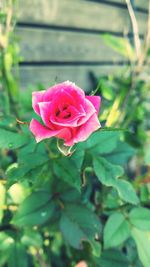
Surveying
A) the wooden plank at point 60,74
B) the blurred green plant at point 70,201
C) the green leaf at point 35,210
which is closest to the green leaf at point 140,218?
the blurred green plant at point 70,201

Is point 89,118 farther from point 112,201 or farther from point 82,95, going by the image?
point 112,201

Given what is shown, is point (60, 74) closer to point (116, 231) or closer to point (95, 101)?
point (116, 231)

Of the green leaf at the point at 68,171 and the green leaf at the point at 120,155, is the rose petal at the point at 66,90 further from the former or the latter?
the green leaf at the point at 120,155

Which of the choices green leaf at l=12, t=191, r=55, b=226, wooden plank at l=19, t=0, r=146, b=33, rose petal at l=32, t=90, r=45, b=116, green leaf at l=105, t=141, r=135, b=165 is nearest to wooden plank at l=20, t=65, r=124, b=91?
wooden plank at l=19, t=0, r=146, b=33

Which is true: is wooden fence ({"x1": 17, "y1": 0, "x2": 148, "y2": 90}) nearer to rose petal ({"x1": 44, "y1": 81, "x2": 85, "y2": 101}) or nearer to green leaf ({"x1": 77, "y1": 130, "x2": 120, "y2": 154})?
green leaf ({"x1": 77, "y1": 130, "x2": 120, "y2": 154})

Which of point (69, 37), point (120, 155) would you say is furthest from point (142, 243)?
point (69, 37)

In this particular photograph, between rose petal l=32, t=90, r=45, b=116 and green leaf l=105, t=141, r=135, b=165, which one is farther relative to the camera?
green leaf l=105, t=141, r=135, b=165
